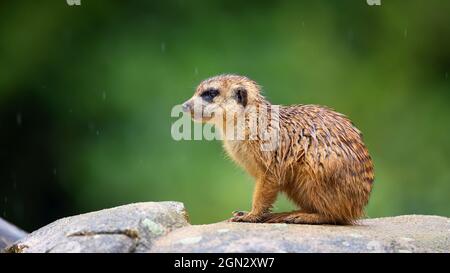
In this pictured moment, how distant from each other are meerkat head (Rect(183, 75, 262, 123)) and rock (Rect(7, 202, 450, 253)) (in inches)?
36.0

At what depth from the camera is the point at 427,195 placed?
12289 millimetres

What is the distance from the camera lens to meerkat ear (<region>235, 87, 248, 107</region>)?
7.66m

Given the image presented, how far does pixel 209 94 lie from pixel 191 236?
1.69 m

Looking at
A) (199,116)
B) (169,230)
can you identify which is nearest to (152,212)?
(169,230)

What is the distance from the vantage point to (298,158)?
7.21 metres

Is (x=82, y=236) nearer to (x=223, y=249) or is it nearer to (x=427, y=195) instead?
(x=223, y=249)

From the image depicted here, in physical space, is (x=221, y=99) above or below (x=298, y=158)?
above

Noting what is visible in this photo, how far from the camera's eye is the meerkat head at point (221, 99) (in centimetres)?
760
